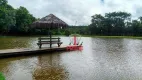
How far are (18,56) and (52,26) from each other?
5.05 m

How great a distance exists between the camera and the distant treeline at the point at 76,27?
215 ft

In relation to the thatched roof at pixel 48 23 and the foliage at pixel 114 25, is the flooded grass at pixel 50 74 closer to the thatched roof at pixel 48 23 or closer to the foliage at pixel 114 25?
the thatched roof at pixel 48 23

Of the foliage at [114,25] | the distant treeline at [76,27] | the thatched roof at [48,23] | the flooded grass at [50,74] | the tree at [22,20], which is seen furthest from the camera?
the foliage at [114,25]

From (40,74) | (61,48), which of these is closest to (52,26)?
(61,48)

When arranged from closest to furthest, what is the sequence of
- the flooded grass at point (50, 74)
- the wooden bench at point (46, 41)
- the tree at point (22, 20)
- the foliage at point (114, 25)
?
the flooded grass at point (50, 74), the wooden bench at point (46, 41), the tree at point (22, 20), the foliage at point (114, 25)

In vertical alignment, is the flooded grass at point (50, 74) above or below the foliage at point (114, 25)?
below

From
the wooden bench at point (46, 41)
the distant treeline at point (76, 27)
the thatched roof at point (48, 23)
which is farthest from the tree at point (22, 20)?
the thatched roof at point (48, 23)

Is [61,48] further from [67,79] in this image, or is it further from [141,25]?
[141,25]

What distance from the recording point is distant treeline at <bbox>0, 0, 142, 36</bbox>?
215 ft

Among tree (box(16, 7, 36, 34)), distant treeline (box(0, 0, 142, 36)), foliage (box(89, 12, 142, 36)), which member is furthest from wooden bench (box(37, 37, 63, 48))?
foliage (box(89, 12, 142, 36))

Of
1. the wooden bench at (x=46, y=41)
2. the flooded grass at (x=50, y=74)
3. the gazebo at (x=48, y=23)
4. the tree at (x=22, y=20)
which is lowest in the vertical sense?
the flooded grass at (x=50, y=74)

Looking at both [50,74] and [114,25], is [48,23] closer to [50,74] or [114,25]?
[50,74]

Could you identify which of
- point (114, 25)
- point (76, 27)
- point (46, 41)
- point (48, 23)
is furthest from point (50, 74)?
point (114, 25)

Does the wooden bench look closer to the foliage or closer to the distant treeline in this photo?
the distant treeline
